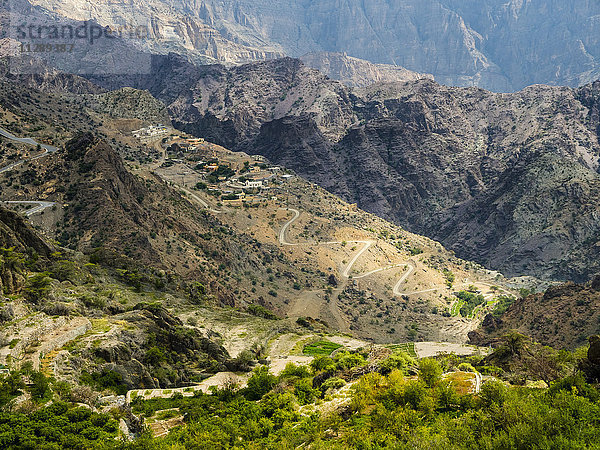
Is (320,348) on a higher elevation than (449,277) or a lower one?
higher

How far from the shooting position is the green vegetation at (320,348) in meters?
57.4

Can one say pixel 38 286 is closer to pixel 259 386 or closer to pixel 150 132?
pixel 259 386

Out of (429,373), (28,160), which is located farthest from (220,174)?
(429,373)

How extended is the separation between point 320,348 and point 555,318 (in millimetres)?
42640

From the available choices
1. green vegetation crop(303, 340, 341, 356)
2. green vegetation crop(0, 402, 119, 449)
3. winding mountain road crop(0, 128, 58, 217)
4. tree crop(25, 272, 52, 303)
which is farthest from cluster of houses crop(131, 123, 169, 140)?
green vegetation crop(0, 402, 119, 449)

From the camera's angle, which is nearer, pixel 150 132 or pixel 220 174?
pixel 220 174

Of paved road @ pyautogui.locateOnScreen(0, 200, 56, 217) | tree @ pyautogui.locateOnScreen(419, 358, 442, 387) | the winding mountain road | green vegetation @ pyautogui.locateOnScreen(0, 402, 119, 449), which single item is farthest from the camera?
the winding mountain road

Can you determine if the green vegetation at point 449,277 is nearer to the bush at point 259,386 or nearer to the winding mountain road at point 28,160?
the winding mountain road at point 28,160

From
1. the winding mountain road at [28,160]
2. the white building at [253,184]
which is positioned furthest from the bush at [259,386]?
the white building at [253,184]

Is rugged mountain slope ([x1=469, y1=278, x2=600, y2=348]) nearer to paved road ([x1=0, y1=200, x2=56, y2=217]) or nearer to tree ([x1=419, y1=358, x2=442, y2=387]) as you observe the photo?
tree ([x1=419, y1=358, x2=442, y2=387])

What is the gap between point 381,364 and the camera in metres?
35.9

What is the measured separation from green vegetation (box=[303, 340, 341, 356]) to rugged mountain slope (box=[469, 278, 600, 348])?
95.8ft

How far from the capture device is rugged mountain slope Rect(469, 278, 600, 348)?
74.4 m

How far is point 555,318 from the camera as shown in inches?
3201
